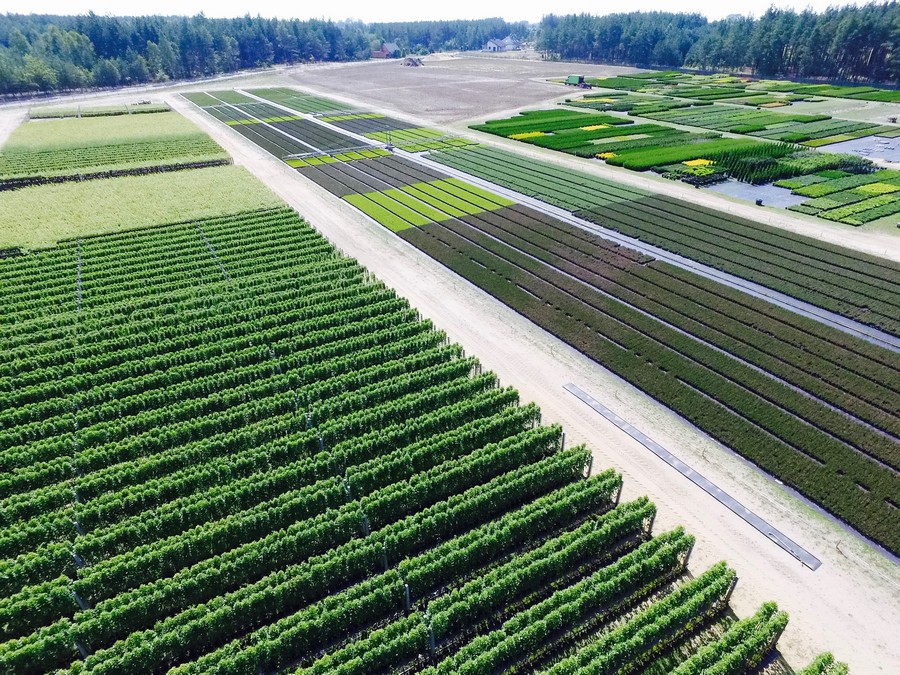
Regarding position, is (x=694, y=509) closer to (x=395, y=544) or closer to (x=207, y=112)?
(x=395, y=544)

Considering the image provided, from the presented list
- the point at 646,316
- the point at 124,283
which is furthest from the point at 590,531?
the point at 124,283

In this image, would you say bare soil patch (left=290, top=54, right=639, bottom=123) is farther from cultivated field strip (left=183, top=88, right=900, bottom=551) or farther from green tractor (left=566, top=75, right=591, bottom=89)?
cultivated field strip (left=183, top=88, right=900, bottom=551)

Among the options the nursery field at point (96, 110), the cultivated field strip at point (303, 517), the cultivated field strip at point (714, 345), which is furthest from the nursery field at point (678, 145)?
the nursery field at point (96, 110)

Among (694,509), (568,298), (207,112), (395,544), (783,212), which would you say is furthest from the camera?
(207,112)

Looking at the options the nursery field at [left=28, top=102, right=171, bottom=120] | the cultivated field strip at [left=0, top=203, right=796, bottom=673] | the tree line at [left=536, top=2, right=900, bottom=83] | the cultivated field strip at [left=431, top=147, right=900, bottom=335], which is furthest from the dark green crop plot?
the tree line at [left=536, top=2, right=900, bottom=83]

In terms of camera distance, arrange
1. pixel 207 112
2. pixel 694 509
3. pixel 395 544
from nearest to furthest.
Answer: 1. pixel 395 544
2. pixel 694 509
3. pixel 207 112
